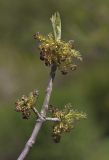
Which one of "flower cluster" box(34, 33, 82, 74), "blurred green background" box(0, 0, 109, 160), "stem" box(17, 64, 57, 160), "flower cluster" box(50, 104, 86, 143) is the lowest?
"blurred green background" box(0, 0, 109, 160)

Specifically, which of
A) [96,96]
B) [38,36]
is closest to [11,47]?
[96,96]

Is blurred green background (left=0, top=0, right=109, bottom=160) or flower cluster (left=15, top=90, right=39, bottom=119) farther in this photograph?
blurred green background (left=0, top=0, right=109, bottom=160)

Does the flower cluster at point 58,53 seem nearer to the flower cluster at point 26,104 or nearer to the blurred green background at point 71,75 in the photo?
the flower cluster at point 26,104

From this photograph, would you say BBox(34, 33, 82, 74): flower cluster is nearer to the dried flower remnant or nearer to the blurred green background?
the dried flower remnant

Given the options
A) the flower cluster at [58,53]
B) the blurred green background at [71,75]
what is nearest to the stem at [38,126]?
the flower cluster at [58,53]

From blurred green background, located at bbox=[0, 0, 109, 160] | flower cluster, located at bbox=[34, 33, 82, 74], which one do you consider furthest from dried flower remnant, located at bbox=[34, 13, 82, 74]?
blurred green background, located at bbox=[0, 0, 109, 160]
